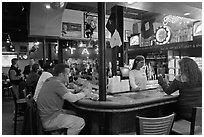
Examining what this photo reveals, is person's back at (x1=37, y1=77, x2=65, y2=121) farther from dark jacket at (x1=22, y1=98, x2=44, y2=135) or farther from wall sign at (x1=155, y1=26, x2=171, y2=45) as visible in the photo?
wall sign at (x1=155, y1=26, x2=171, y2=45)

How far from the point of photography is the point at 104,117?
2221 mm

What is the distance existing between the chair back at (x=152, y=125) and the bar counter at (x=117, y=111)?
453mm

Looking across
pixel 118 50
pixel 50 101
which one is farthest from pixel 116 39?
pixel 118 50

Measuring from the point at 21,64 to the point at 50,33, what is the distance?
740 centimetres

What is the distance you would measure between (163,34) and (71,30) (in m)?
3.41

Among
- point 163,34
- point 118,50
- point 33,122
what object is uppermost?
point 163,34

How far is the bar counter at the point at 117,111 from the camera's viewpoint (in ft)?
7.09

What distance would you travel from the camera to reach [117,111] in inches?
84.1

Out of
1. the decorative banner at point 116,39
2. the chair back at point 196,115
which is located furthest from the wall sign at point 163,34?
the chair back at point 196,115

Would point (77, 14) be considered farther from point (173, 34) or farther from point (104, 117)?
point (104, 117)

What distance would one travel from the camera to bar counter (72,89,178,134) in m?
2.16

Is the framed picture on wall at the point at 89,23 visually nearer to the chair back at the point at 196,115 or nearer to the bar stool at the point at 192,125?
the bar stool at the point at 192,125

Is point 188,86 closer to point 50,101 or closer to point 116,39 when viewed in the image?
point 116,39

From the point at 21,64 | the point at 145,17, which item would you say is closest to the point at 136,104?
the point at 145,17
